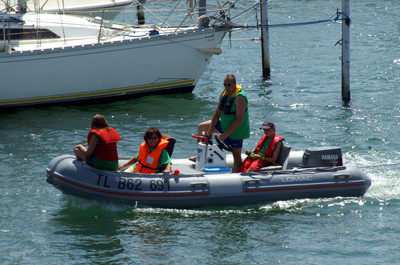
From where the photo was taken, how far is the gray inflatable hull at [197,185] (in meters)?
10.1

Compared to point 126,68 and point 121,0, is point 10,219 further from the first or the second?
point 121,0

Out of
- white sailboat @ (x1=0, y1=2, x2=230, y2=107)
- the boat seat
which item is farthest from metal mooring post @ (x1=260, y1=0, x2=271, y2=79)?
the boat seat

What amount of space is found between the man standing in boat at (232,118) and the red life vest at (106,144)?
5.26 ft

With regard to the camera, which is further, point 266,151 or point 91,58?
point 91,58

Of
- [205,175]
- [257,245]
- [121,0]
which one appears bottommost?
[257,245]

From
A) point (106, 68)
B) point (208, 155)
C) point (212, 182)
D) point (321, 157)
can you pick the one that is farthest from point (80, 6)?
point (321, 157)

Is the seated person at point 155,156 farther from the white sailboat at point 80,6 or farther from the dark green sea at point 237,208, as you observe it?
the white sailboat at point 80,6

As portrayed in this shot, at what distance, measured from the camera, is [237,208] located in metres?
10.3

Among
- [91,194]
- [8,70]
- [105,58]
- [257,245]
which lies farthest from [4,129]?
[257,245]

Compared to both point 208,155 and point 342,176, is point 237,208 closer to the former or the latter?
point 208,155

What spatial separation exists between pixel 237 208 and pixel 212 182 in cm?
60

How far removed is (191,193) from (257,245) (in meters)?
1.45

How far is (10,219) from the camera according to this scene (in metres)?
10.0

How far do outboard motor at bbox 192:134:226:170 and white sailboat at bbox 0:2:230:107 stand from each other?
6.31 metres
